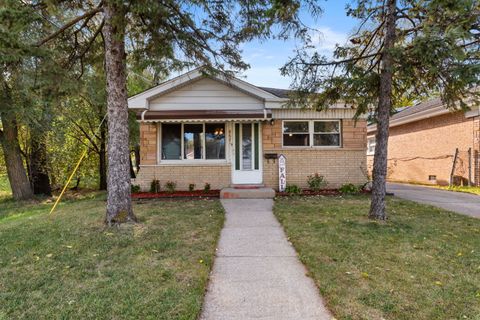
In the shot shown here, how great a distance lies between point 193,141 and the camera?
38.9ft

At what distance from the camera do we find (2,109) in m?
10.4

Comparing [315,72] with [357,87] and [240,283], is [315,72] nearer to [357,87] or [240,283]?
[357,87]

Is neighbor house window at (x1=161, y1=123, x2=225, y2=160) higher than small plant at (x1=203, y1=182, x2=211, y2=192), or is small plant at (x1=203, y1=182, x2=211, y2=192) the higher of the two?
neighbor house window at (x1=161, y1=123, x2=225, y2=160)

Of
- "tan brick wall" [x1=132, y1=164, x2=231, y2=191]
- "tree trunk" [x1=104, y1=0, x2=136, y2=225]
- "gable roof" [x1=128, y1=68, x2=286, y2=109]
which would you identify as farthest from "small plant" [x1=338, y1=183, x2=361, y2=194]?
"tree trunk" [x1=104, y1=0, x2=136, y2=225]

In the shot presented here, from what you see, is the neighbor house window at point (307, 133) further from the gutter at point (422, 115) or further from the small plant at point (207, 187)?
the gutter at point (422, 115)

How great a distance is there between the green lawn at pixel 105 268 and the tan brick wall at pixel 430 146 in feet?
40.1

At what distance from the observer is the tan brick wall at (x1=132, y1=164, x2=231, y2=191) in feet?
38.2

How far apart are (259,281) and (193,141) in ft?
27.7

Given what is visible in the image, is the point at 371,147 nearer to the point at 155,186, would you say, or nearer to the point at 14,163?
the point at 155,186

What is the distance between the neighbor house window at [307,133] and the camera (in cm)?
1200

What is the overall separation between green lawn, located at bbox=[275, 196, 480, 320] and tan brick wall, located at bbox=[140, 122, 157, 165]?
569cm

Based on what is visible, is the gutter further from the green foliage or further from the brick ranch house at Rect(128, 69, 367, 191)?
the green foliage

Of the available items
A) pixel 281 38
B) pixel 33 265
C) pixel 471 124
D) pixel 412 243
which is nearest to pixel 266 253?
pixel 412 243

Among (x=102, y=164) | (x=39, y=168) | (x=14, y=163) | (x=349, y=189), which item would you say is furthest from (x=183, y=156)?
(x=39, y=168)
